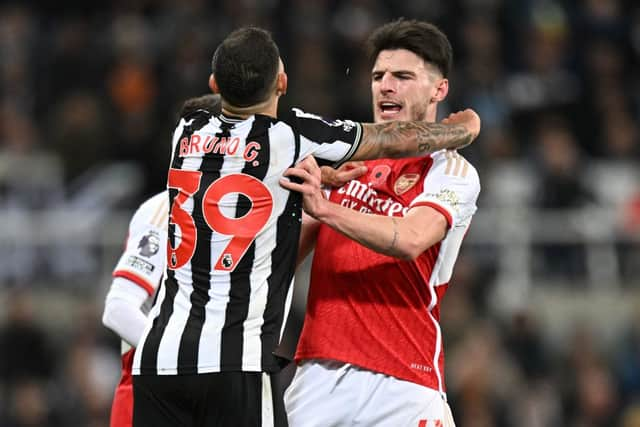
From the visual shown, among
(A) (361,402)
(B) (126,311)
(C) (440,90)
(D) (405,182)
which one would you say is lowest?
(A) (361,402)

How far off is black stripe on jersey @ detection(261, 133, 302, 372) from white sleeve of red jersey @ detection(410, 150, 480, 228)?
614mm

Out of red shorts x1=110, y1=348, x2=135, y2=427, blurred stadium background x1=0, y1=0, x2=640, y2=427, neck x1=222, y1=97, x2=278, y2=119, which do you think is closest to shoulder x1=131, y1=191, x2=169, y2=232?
red shorts x1=110, y1=348, x2=135, y2=427

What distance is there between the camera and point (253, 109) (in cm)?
465

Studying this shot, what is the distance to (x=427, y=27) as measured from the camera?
217 inches

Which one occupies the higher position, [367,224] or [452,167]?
[452,167]

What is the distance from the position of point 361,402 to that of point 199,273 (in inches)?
37.3

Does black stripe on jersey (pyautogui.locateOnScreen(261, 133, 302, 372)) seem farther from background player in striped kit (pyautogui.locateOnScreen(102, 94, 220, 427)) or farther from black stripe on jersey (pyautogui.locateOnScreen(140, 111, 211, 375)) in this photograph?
background player in striped kit (pyautogui.locateOnScreen(102, 94, 220, 427))

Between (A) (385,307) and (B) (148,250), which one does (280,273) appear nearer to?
(A) (385,307)

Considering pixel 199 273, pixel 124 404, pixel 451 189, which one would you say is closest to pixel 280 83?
pixel 199 273

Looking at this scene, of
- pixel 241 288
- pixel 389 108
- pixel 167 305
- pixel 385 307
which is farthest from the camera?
pixel 389 108

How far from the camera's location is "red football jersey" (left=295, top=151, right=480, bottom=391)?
5.09 metres

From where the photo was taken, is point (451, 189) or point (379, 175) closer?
point (451, 189)

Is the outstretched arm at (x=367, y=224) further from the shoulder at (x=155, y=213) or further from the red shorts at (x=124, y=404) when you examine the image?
the red shorts at (x=124, y=404)

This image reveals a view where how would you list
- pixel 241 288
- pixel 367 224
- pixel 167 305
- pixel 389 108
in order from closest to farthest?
1. pixel 241 288
2. pixel 167 305
3. pixel 367 224
4. pixel 389 108
